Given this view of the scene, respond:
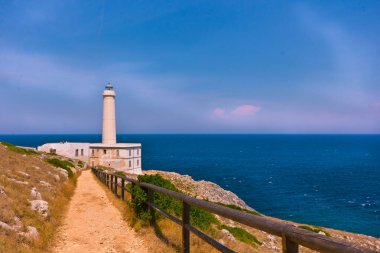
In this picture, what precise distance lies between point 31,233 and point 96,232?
2.19 meters

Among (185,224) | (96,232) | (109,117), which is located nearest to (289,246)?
(185,224)

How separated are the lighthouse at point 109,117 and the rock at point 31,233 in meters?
54.2

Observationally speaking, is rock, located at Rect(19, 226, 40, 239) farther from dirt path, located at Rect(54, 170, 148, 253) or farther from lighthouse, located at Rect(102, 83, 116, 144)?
lighthouse, located at Rect(102, 83, 116, 144)

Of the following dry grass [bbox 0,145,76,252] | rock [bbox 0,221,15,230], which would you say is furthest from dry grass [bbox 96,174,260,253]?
rock [bbox 0,221,15,230]

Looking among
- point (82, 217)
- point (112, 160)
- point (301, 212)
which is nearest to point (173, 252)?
point (82, 217)

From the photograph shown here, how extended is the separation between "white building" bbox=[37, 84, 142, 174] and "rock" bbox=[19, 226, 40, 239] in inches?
1910

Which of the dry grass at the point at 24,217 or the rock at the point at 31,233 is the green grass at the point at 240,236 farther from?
the rock at the point at 31,233

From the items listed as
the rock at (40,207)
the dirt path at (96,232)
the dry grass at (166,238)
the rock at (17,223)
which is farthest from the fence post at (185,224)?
the rock at (40,207)

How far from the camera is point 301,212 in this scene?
1860 inches

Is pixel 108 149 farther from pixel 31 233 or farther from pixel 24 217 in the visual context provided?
pixel 31 233

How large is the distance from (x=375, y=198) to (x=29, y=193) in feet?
197

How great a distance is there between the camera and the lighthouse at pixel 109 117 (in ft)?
202

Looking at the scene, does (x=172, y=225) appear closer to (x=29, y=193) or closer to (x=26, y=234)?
(x=26, y=234)

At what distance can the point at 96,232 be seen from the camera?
389 inches
